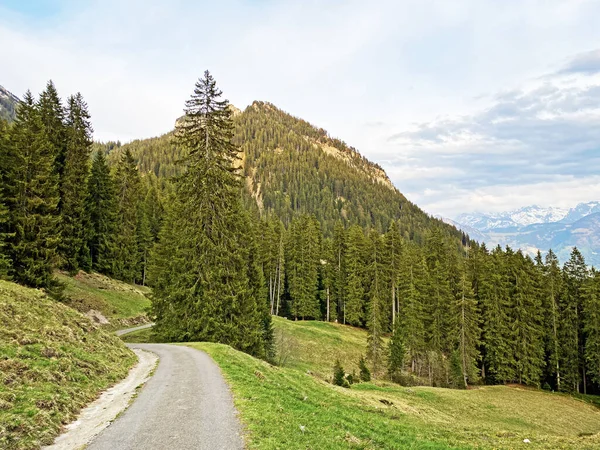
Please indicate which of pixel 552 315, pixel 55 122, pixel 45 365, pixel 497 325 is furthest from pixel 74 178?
pixel 552 315

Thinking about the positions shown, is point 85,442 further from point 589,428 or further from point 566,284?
point 566,284

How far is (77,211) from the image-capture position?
44812 millimetres

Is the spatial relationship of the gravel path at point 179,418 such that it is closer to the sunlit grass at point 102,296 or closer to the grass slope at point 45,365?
the grass slope at point 45,365

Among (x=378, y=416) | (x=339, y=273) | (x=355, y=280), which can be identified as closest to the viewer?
(x=378, y=416)

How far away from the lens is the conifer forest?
3103 cm

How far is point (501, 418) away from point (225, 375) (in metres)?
24.7

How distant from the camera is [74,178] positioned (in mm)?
43344

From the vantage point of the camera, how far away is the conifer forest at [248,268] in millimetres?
31031

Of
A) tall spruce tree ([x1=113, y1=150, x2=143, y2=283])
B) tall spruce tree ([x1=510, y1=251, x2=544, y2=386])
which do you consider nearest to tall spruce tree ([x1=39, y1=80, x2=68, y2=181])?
tall spruce tree ([x1=113, y1=150, x2=143, y2=283])

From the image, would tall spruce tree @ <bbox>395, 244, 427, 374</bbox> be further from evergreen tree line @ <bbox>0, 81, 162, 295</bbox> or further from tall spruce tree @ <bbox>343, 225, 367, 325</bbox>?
evergreen tree line @ <bbox>0, 81, 162, 295</bbox>

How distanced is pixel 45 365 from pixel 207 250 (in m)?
17.3

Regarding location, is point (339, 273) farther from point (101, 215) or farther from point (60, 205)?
point (60, 205)

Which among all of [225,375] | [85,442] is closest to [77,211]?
[225,375]

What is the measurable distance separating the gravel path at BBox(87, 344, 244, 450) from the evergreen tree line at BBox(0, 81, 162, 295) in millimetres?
23298
